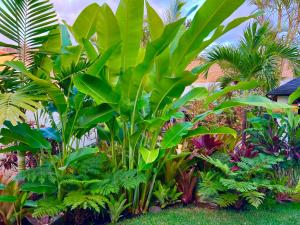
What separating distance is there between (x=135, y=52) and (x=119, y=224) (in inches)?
76.6

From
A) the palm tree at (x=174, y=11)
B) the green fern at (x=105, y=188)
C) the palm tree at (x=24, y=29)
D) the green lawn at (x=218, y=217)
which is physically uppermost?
the palm tree at (x=174, y=11)

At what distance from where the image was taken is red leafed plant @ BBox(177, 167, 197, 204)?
409 centimetres

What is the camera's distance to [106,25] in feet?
11.3

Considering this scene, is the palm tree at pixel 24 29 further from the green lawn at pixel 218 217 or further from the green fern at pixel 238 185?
the green fern at pixel 238 185

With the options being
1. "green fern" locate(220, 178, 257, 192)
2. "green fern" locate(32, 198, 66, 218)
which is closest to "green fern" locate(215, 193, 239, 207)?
"green fern" locate(220, 178, 257, 192)

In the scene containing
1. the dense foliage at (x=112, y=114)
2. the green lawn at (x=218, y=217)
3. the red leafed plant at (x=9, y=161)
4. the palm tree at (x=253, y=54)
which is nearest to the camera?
the dense foliage at (x=112, y=114)

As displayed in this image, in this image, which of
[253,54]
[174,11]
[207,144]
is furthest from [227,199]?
[174,11]

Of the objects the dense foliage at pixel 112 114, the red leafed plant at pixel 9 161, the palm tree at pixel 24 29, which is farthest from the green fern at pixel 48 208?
the red leafed plant at pixel 9 161

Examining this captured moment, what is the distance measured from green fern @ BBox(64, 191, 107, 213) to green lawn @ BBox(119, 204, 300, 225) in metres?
0.54

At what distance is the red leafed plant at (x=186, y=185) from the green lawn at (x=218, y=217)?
7.7 inches

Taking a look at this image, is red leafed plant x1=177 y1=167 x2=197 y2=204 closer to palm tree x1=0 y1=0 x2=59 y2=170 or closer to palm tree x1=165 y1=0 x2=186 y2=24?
palm tree x1=0 y1=0 x2=59 y2=170

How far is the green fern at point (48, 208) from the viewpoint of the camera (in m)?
Result: 3.02

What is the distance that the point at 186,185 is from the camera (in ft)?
13.5

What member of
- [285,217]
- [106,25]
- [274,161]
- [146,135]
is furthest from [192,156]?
[106,25]
